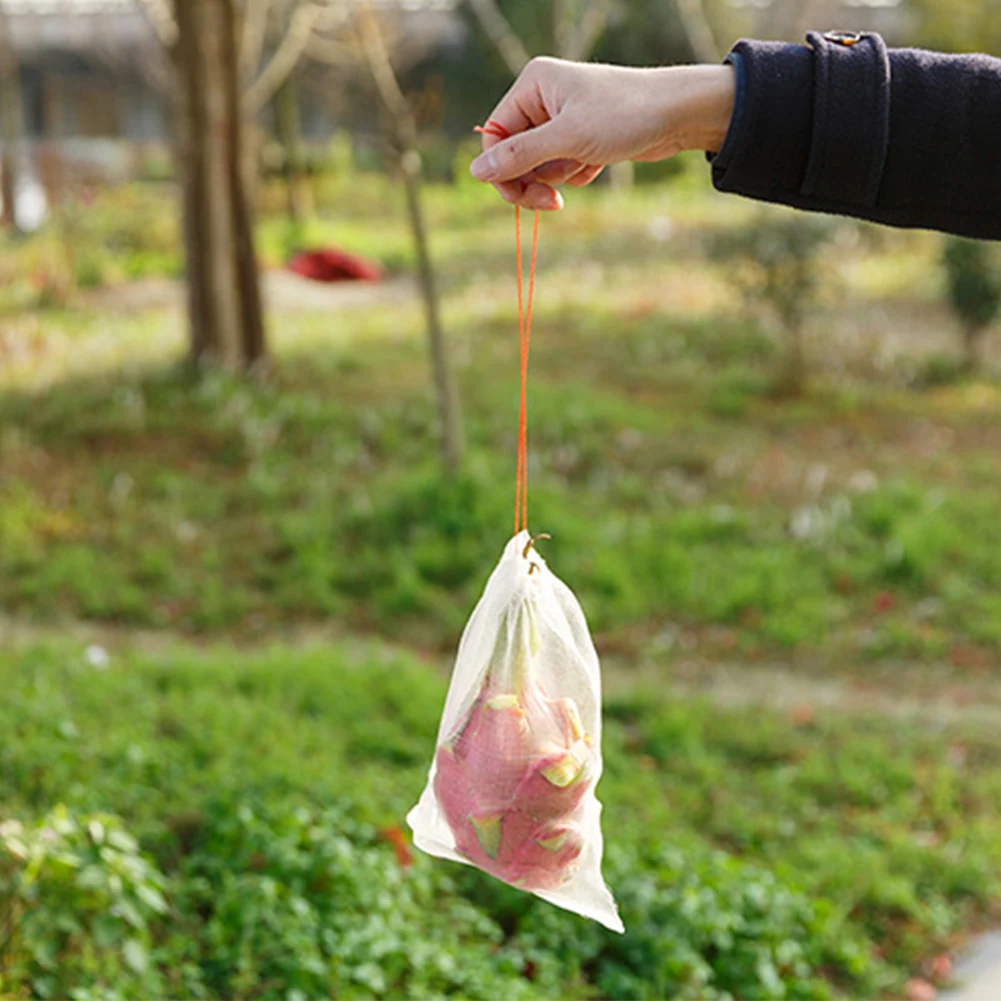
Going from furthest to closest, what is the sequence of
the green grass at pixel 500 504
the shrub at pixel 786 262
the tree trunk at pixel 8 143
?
the tree trunk at pixel 8 143, the shrub at pixel 786 262, the green grass at pixel 500 504

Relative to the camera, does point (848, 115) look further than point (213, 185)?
No

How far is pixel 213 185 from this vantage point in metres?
8.58

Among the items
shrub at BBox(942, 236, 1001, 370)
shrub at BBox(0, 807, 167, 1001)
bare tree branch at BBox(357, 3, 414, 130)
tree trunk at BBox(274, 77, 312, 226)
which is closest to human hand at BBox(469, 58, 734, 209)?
shrub at BBox(0, 807, 167, 1001)

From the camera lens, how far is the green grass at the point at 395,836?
3096mm

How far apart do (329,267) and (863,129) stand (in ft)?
40.1

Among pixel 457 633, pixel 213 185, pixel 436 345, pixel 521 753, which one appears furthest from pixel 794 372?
pixel 521 753

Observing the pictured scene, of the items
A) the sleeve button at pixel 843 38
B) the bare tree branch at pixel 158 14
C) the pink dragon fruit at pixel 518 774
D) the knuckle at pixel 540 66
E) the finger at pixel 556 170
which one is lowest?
the pink dragon fruit at pixel 518 774

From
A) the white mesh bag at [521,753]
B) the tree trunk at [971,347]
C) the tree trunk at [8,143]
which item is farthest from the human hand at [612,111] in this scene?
the tree trunk at [8,143]

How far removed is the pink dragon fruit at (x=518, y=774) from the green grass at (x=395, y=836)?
3.41ft

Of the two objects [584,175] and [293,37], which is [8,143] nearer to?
[293,37]

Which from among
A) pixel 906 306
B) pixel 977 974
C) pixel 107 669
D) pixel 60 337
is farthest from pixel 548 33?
pixel 977 974

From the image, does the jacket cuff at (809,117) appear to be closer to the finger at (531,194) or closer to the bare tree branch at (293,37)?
the finger at (531,194)

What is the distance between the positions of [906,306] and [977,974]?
9.40m

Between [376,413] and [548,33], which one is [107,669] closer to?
[376,413]
